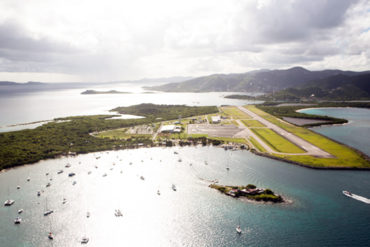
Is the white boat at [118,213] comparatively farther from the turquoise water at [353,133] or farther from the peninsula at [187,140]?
the turquoise water at [353,133]

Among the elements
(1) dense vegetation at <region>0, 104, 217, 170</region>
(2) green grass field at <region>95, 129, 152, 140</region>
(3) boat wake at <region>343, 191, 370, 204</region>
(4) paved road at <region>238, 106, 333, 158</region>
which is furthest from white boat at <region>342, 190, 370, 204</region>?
(2) green grass field at <region>95, 129, 152, 140</region>

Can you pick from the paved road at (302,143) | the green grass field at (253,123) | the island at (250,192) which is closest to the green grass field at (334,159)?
the paved road at (302,143)

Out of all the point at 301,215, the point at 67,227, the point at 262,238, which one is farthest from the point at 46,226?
the point at 301,215

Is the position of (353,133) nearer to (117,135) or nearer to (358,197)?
(358,197)

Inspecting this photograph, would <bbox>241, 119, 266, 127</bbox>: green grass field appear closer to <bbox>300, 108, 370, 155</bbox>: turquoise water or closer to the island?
<bbox>300, 108, 370, 155</bbox>: turquoise water

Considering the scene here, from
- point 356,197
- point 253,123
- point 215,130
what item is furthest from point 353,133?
point 356,197
